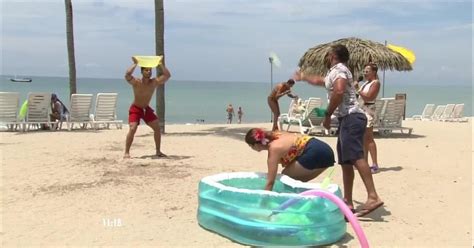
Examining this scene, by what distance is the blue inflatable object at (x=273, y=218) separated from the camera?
4.12m

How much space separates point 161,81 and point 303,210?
192 inches

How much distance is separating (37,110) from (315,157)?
981cm

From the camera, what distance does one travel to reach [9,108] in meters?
12.7

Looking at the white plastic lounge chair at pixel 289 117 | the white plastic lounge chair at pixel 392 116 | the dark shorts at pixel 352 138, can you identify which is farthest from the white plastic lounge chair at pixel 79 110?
the dark shorts at pixel 352 138

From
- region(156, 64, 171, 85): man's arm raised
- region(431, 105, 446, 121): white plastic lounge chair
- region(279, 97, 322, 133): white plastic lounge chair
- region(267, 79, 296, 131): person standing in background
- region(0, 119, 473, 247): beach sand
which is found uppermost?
region(156, 64, 171, 85): man's arm raised

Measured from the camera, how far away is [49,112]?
43.7 feet

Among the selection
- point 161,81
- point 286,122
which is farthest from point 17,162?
point 286,122

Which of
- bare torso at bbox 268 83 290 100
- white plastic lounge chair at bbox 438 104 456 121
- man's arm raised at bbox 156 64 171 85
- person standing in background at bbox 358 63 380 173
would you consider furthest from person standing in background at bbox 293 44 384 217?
white plastic lounge chair at bbox 438 104 456 121

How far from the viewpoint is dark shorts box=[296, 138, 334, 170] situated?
4.87 metres

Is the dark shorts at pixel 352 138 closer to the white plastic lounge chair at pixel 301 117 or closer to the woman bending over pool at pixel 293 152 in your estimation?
the woman bending over pool at pixel 293 152

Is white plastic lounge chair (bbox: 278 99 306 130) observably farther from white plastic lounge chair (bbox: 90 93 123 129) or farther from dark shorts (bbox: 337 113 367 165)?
dark shorts (bbox: 337 113 367 165)

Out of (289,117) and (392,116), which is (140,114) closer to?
(289,117)

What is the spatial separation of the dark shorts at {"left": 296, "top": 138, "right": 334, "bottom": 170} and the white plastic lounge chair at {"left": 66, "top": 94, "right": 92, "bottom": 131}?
960 cm

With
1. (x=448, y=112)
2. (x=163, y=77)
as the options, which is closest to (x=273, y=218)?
(x=163, y=77)
